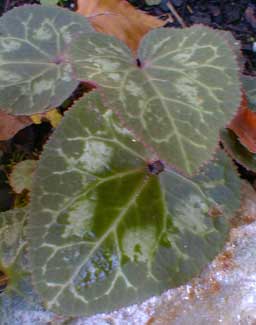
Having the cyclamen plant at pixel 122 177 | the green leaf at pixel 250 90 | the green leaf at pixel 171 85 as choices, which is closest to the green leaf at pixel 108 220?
the cyclamen plant at pixel 122 177

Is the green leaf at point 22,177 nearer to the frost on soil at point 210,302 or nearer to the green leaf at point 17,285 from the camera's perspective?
the green leaf at point 17,285

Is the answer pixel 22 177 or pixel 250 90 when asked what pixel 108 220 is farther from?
pixel 250 90

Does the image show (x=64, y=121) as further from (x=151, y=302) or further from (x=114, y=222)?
(x=151, y=302)

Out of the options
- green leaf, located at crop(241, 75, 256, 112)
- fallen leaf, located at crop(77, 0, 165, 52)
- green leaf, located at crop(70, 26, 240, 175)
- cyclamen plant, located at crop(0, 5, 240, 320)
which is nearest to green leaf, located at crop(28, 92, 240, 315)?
cyclamen plant, located at crop(0, 5, 240, 320)

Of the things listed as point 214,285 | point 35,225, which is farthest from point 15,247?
point 214,285

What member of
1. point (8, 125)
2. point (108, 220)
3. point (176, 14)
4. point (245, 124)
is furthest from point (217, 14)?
point (108, 220)
